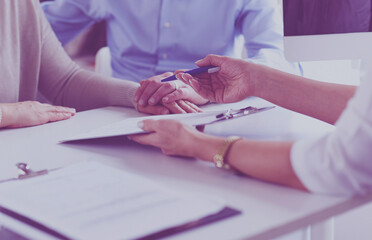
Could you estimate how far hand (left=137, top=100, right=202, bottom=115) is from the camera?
1288mm

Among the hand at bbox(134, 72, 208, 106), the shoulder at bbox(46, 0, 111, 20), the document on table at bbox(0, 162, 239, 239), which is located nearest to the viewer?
the document on table at bbox(0, 162, 239, 239)

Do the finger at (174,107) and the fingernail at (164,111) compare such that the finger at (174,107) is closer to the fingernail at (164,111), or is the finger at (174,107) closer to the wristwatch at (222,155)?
the fingernail at (164,111)

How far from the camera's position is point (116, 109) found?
142 cm

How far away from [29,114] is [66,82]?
0.50m

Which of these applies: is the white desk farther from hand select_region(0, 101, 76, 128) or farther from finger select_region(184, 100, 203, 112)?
finger select_region(184, 100, 203, 112)

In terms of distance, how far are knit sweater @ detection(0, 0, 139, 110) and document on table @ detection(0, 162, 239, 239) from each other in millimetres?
755

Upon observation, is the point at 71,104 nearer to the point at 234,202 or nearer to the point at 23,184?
the point at 23,184

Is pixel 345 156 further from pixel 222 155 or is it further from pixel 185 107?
pixel 185 107

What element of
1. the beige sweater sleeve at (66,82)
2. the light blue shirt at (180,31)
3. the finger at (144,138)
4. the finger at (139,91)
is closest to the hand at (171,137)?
the finger at (144,138)

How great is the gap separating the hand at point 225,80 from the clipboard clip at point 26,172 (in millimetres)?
477

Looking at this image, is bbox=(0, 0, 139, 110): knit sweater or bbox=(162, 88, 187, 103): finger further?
bbox=(0, 0, 139, 110): knit sweater

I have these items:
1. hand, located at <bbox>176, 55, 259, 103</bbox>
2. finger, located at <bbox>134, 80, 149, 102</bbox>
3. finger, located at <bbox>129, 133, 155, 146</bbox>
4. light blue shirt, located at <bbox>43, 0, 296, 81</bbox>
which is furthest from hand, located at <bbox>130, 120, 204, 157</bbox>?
light blue shirt, located at <bbox>43, 0, 296, 81</bbox>

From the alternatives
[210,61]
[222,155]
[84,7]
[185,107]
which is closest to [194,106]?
[185,107]

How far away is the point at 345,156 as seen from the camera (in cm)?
67
